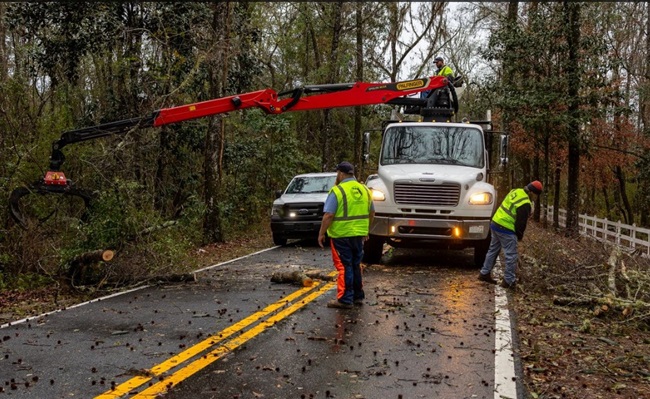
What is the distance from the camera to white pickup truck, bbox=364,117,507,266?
1133cm

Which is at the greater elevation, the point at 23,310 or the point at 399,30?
the point at 399,30

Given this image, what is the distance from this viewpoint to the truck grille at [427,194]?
11.4 metres

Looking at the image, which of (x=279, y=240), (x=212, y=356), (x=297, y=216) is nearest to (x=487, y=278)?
(x=212, y=356)

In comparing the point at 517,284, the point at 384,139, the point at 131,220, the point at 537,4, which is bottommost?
the point at 517,284

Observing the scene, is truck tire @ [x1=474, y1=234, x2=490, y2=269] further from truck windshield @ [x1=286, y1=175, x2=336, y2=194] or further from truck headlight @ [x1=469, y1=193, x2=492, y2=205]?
truck windshield @ [x1=286, y1=175, x2=336, y2=194]

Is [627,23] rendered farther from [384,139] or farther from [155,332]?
[155,332]

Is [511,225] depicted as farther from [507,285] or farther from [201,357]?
[201,357]

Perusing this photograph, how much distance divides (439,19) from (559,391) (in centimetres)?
3276

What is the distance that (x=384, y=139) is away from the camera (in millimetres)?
13008

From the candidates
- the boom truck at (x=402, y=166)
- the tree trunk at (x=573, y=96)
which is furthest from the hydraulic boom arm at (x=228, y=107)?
the tree trunk at (x=573, y=96)

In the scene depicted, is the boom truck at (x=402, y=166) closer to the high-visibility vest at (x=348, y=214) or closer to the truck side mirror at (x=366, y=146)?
the truck side mirror at (x=366, y=146)

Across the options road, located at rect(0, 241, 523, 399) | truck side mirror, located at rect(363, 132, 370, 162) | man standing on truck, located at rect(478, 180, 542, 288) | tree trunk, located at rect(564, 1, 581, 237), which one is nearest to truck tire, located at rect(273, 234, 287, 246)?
truck side mirror, located at rect(363, 132, 370, 162)

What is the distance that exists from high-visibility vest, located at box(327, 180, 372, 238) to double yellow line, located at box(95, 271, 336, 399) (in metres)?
1.17

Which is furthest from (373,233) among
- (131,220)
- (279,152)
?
(279,152)
